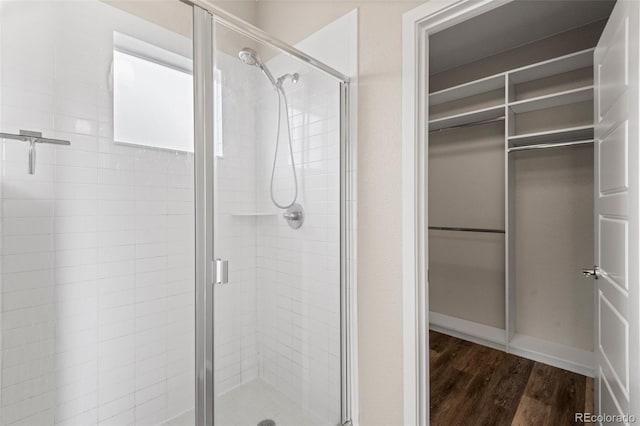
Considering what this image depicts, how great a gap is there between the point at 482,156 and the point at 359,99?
1.68 m

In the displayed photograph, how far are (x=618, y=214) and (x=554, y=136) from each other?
1432mm

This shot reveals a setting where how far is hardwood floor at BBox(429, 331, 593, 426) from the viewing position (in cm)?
174

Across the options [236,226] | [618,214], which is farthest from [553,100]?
[236,226]

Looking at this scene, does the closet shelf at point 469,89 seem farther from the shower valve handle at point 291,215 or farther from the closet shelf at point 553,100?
the shower valve handle at point 291,215

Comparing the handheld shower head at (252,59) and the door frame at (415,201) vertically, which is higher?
the handheld shower head at (252,59)

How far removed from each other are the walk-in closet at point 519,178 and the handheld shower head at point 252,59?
1.68m

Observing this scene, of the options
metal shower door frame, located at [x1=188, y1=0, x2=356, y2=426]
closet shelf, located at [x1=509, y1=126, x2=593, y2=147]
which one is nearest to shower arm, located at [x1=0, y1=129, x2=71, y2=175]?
metal shower door frame, located at [x1=188, y1=0, x2=356, y2=426]

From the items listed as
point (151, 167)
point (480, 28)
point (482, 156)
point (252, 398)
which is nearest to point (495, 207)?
point (482, 156)

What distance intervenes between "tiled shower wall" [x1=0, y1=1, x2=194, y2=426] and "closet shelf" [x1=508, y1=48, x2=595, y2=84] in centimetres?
226

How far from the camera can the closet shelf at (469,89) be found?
2395 millimetres

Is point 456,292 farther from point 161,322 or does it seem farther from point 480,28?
point 161,322

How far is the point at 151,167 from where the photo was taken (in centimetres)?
129

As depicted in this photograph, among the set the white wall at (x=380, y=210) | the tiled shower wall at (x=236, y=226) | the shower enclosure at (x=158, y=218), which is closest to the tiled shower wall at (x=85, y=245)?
the shower enclosure at (x=158, y=218)

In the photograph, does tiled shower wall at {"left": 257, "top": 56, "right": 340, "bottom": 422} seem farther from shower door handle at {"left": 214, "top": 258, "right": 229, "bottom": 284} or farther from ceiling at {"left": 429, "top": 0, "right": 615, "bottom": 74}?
ceiling at {"left": 429, "top": 0, "right": 615, "bottom": 74}
